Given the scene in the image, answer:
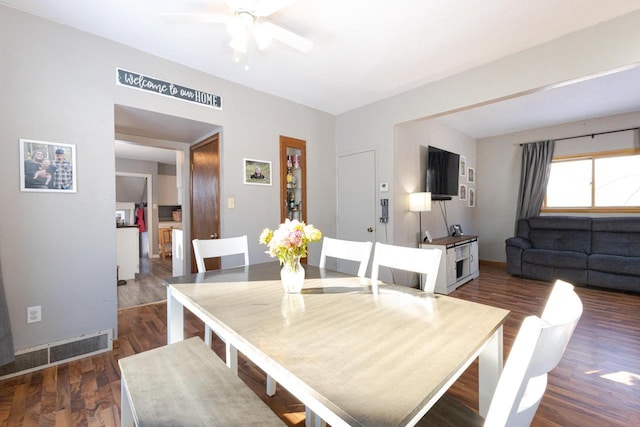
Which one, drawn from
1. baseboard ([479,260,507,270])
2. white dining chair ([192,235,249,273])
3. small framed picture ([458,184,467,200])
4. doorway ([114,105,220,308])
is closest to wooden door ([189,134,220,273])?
doorway ([114,105,220,308])

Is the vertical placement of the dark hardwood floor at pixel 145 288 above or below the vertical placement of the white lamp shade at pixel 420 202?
below

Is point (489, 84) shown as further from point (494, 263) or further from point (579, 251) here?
point (494, 263)

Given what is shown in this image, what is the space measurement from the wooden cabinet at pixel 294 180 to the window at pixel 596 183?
469 cm

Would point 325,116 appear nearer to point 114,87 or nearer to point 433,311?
point 114,87

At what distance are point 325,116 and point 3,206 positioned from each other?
3.48m

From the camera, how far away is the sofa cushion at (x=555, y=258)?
416cm

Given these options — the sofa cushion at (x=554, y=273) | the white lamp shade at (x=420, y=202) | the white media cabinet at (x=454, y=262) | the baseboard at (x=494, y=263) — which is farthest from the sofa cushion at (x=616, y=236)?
the white lamp shade at (x=420, y=202)

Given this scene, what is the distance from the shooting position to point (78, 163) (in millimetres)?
2270

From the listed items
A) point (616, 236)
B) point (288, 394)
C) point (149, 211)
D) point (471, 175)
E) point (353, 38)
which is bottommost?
point (288, 394)

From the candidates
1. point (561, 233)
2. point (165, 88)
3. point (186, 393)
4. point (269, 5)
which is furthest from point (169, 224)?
point (561, 233)

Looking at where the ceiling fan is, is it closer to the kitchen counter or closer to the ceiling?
the ceiling

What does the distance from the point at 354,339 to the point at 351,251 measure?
1.05m

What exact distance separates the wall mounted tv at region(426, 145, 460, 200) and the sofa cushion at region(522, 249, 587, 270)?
62.2 inches

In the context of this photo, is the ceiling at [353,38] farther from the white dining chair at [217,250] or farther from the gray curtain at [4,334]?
the gray curtain at [4,334]
